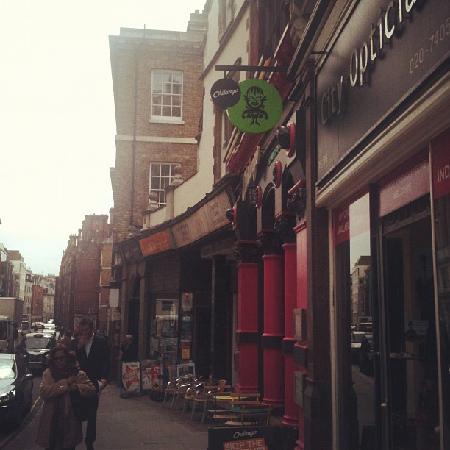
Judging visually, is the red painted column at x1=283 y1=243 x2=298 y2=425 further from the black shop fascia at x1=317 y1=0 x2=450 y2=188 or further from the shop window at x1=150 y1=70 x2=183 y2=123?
the shop window at x1=150 y1=70 x2=183 y2=123

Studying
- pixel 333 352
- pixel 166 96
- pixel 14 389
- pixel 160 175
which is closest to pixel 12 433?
pixel 14 389

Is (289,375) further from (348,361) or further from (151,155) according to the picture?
(151,155)

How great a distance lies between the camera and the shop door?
4672 mm

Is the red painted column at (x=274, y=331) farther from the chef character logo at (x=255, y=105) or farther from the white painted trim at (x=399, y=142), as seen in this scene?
the white painted trim at (x=399, y=142)

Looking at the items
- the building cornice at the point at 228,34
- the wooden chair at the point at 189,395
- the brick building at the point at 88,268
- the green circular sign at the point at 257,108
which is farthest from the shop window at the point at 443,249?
the brick building at the point at 88,268

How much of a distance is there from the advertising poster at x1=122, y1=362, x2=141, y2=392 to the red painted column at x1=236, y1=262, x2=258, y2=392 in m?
5.92

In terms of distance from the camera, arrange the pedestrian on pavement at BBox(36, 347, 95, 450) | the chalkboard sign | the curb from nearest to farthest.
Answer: the chalkboard sign → the pedestrian on pavement at BBox(36, 347, 95, 450) → the curb

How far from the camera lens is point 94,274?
6316 centimetres

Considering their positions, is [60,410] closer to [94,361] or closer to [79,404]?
[79,404]

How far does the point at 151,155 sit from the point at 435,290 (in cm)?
2213

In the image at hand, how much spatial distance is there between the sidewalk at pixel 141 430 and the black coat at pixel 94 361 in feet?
6.75

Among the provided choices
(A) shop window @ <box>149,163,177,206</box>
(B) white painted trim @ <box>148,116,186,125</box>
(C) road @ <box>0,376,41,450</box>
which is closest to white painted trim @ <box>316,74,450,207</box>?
(C) road @ <box>0,376,41,450</box>

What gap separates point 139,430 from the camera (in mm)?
11289

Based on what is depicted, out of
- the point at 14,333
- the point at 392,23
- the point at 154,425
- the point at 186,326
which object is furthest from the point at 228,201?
the point at 14,333
